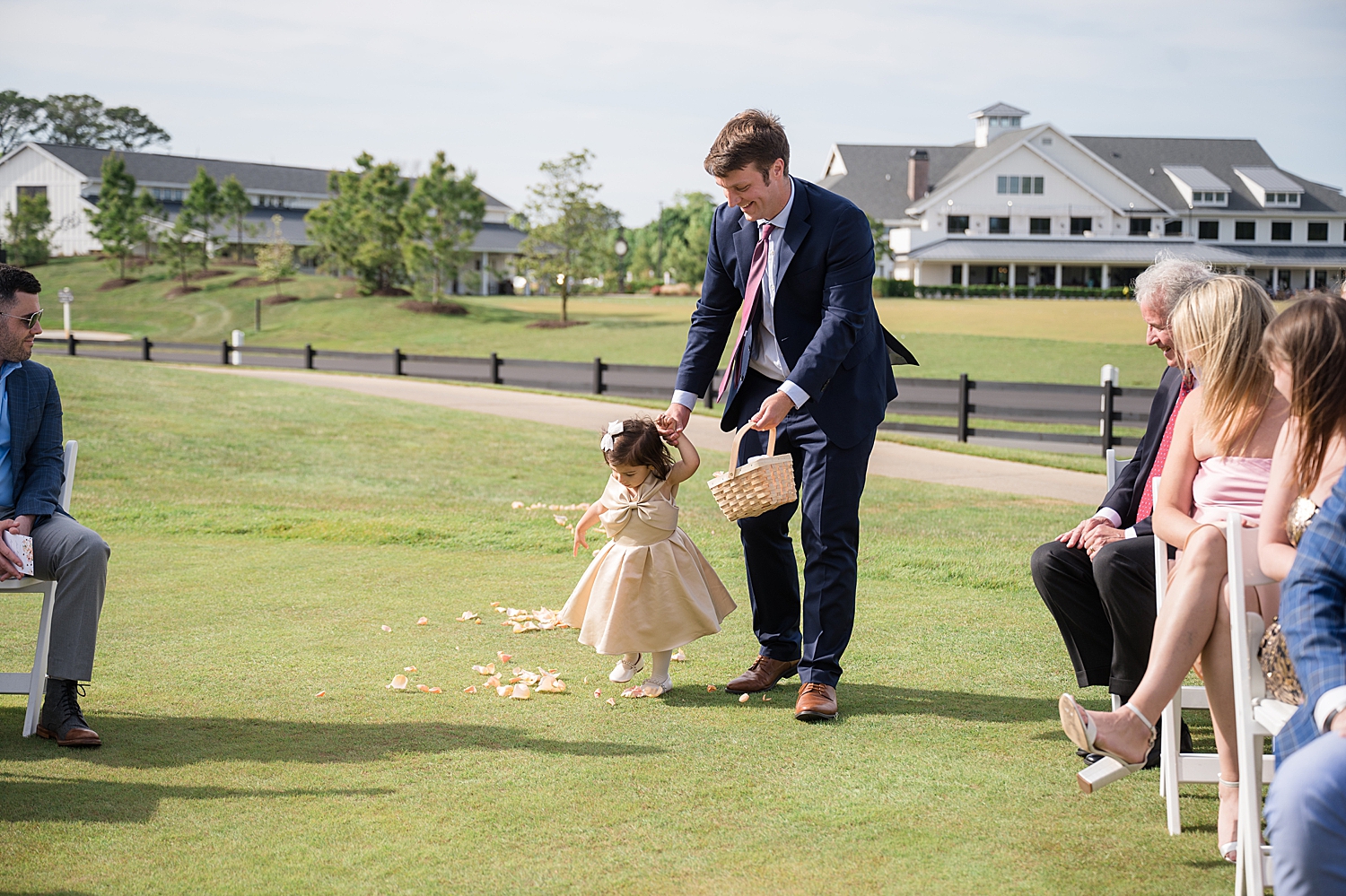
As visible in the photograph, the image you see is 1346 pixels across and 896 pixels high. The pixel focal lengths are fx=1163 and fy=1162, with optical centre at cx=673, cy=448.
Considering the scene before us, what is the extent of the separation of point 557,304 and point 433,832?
203ft

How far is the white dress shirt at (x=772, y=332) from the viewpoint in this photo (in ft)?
15.9

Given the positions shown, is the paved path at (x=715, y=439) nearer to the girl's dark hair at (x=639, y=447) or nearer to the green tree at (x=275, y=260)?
the girl's dark hair at (x=639, y=447)

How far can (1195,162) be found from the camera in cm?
7769

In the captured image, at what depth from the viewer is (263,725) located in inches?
178

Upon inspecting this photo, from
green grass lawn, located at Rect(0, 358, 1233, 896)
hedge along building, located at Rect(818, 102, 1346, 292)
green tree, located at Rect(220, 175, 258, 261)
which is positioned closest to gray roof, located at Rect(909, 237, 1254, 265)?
hedge along building, located at Rect(818, 102, 1346, 292)

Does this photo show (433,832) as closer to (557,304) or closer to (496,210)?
(557,304)

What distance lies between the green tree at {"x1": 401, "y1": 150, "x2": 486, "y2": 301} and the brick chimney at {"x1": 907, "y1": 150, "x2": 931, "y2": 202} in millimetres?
31081

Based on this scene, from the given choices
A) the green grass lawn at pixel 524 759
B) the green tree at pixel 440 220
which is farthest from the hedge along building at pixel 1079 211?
the green grass lawn at pixel 524 759

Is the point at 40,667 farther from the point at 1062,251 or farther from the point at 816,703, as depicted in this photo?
the point at 1062,251

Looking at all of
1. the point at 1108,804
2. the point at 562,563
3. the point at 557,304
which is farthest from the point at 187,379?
the point at 557,304

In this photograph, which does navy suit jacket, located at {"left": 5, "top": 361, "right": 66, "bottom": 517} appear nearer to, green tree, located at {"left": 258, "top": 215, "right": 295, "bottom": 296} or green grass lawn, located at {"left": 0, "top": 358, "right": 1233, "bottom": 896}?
green grass lawn, located at {"left": 0, "top": 358, "right": 1233, "bottom": 896}

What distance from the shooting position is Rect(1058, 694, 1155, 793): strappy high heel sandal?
10.3 ft

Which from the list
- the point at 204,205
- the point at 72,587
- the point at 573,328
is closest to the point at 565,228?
the point at 573,328

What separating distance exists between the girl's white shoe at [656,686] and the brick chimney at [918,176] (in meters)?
73.3
